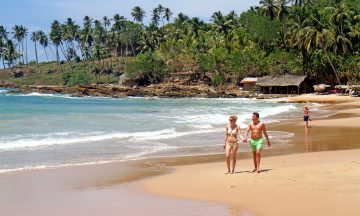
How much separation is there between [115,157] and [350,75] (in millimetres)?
53995

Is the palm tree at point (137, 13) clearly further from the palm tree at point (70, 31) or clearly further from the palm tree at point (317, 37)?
the palm tree at point (317, 37)

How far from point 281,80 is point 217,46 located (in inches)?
807

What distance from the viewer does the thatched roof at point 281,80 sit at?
6712 cm

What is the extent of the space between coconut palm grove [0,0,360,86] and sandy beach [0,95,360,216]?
52.5 meters

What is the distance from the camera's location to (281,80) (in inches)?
2699

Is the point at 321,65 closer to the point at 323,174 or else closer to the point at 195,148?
the point at 195,148

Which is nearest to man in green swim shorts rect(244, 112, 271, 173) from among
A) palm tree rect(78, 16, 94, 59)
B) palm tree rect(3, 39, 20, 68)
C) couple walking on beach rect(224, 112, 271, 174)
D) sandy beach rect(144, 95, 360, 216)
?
couple walking on beach rect(224, 112, 271, 174)

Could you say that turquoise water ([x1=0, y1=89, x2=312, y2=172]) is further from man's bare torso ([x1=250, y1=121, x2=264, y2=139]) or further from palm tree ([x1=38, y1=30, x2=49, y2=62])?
palm tree ([x1=38, y1=30, x2=49, y2=62])

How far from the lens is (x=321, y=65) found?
67.9 meters

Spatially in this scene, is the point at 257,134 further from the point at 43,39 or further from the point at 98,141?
the point at 43,39

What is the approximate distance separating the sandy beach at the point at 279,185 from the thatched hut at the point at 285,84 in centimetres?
5379

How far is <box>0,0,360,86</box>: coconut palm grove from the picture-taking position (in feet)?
214

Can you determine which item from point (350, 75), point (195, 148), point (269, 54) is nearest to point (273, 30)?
point (269, 54)

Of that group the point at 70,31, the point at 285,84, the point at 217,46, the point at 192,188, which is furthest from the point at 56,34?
the point at 192,188
